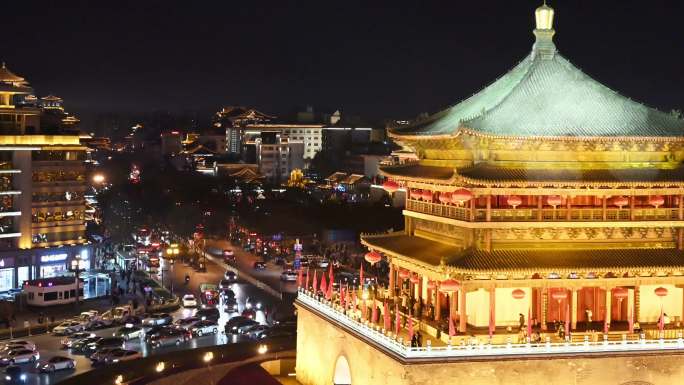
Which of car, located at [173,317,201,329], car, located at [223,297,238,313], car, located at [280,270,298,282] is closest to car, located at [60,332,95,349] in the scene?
car, located at [173,317,201,329]

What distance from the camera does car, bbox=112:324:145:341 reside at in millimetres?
46787

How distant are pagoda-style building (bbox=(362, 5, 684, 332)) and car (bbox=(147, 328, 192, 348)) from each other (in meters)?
Result: 18.4

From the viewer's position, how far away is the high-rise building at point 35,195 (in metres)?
61.7

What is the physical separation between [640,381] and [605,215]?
5.37 metres

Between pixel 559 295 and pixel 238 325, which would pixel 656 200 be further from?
pixel 238 325

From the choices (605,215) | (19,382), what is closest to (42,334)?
(19,382)

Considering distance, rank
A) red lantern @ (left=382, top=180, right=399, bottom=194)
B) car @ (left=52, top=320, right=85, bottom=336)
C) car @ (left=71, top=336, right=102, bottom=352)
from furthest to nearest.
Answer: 1. car @ (left=52, top=320, right=85, bottom=336)
2. car @ (left=71, top=336, right=102, bottom=352)
3. red lantern @ (left=382, top=180, right=399, bottom=194)

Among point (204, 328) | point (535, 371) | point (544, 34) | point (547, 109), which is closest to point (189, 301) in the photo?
point (204, 328)

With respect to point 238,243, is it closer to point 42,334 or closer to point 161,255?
point 161,255

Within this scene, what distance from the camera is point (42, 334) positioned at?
4825 centimetres

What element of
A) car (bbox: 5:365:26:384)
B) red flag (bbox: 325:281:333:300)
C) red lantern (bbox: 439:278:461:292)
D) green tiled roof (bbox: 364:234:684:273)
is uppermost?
green tiled roof (bbox: 364:234:684:273)

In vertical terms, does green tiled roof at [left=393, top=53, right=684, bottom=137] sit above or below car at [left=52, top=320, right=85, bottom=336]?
above

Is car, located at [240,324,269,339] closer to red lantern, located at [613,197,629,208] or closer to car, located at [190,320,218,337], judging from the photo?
A: car, located at [190,320,218,337]

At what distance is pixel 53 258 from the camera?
63938 millimetres
